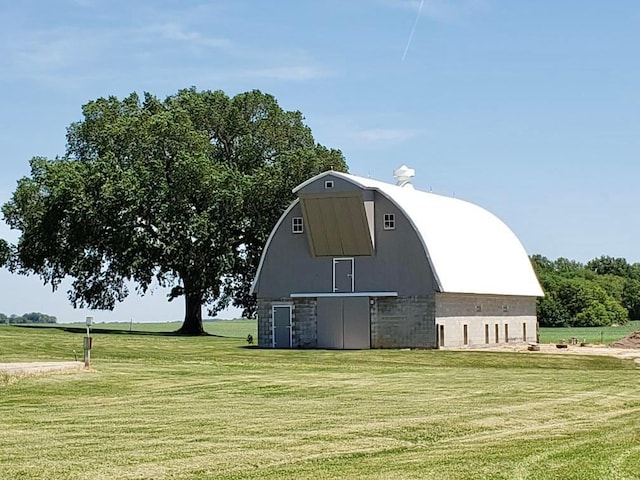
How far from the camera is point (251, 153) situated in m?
66.5

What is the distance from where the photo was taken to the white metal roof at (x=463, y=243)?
4888cm

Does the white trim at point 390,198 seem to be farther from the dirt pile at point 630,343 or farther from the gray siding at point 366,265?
the dirt pile at point 630,343

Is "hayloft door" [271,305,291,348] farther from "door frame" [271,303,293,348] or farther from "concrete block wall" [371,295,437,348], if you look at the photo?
"concrete block wall" [371,295,437,348]

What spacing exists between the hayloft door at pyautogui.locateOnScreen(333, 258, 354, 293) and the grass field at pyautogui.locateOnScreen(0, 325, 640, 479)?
11.5 m

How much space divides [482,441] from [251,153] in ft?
163

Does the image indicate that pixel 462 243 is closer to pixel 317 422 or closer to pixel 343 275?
pixel 343 275

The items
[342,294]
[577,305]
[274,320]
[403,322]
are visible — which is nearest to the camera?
[403,322]

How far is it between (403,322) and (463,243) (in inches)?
245

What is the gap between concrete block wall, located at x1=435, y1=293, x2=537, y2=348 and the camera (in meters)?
49.1

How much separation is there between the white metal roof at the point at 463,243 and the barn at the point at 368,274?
94 mm

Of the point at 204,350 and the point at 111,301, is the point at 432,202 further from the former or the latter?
the point at 111,301

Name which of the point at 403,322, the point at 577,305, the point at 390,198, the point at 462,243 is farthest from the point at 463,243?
the point at 577,305

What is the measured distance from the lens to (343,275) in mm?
50062

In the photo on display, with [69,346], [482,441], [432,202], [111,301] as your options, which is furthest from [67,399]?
[111,301]
